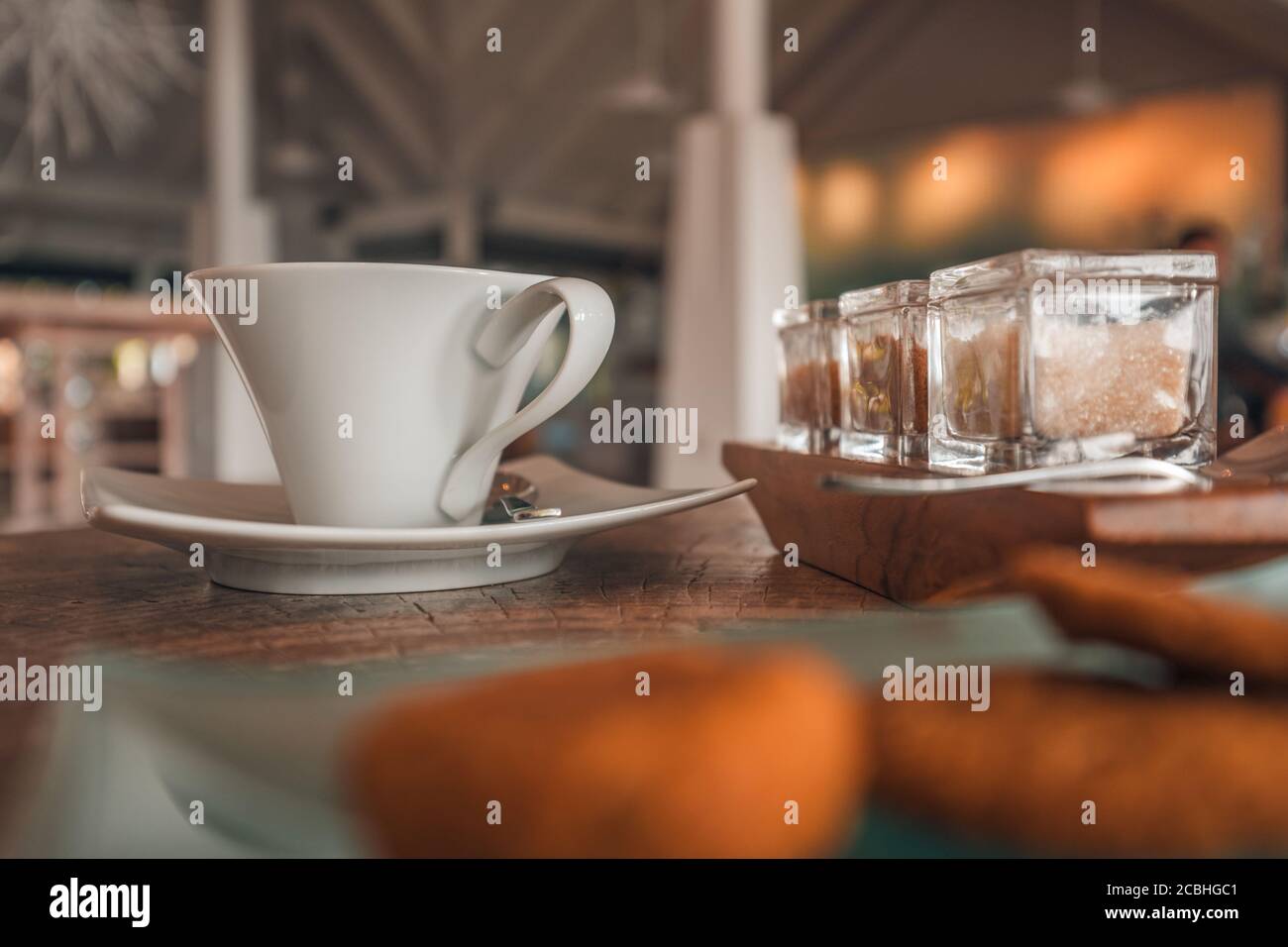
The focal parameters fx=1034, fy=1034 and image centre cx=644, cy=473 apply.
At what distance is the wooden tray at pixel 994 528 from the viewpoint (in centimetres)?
26

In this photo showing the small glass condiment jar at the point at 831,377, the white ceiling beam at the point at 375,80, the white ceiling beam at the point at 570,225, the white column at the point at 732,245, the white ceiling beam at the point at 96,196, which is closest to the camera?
the small glass condiment jar at the point at 831,377

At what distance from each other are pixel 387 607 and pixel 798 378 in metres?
0.28

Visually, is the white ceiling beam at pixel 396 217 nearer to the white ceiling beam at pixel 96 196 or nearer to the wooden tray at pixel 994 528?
the white ceiling beam at pixel 96 196

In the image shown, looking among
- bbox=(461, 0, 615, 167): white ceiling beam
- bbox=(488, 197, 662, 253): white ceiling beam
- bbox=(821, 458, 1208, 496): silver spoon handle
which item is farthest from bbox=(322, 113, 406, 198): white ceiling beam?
bbox=(821, 458, 1208, 496): silver spoon handle

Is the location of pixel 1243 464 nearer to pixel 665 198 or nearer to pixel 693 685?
pixel 693 685

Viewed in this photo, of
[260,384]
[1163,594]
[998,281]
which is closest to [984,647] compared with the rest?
[1163,594]

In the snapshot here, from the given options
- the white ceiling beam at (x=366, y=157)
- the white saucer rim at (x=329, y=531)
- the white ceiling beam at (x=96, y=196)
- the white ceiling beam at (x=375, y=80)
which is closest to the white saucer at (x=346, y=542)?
the white saucer rim at (x=329, y=531)

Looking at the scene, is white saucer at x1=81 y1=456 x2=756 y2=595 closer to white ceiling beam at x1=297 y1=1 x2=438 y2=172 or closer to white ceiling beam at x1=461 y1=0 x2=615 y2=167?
white ceiling beam at x1=461 y1=0 x2=615 y2=167

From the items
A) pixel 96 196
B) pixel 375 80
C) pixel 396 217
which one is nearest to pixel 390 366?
pixel 375 80

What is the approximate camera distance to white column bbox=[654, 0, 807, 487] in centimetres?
293

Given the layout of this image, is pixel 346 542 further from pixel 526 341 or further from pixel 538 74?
pixel 538 74

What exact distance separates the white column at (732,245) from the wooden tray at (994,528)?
2.45 m

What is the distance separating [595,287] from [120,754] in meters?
0.25

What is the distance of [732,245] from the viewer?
2971 mm
